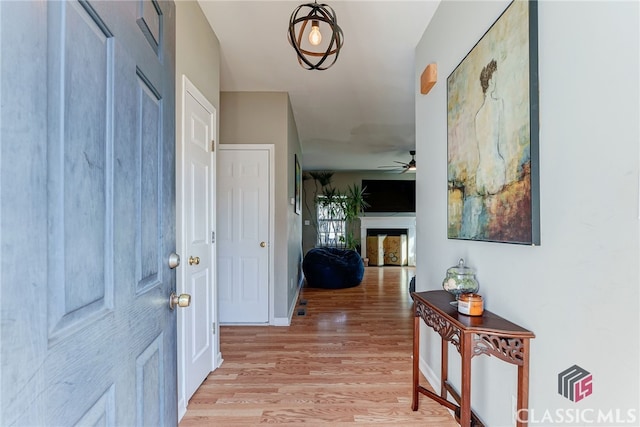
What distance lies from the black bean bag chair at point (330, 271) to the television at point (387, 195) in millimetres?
2947

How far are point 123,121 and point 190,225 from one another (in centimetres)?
136

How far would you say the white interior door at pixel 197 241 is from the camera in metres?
1.89

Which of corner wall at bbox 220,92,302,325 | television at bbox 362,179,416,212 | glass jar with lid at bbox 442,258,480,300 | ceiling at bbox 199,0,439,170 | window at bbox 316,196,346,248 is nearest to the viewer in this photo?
glass jar with lid at bbox 442,258,480,300

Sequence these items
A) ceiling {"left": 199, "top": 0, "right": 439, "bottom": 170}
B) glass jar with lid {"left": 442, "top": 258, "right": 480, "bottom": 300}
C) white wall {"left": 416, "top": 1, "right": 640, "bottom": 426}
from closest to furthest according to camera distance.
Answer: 1. white wall {"left": 416, "top": 1, "right": 640, "bottom": 426}
2. glass jar with lid {"left": 442, "top": 258, "right": 480, "bottom": 300}
3. ceiling {"left": 199, "top": 0, "right": 439, "bottom": 170}

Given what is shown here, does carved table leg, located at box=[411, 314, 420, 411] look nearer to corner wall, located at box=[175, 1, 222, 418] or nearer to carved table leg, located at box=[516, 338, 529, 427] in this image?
carved table leg, located at box=[516, 338, 529, 427]

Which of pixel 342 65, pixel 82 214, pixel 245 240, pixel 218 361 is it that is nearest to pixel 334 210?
pixel 245 240

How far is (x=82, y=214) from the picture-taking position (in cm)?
57

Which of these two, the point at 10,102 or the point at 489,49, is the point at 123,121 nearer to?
the point at 10,102

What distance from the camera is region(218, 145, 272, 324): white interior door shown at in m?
3.45

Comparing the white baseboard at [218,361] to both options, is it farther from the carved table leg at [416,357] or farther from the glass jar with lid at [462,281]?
the glass jar with lid at [462,281]

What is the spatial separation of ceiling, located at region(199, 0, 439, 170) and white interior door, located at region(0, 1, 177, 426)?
149 cm

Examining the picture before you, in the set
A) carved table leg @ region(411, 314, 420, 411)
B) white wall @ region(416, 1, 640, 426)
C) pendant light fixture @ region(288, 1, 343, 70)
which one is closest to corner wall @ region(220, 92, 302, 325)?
pendant light fixture @ region(288, 1, 343, 70)

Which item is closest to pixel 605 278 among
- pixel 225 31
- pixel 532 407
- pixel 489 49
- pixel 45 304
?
pixel 532 407

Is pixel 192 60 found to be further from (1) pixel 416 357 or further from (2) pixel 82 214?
(1) pixel 416 357
